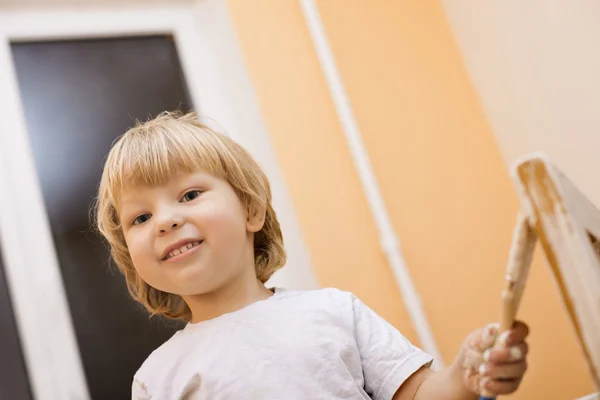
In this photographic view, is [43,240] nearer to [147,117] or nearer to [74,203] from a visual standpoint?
[74,203]

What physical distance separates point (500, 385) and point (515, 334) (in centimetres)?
7

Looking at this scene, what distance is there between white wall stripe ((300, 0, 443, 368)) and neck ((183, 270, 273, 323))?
68 cm

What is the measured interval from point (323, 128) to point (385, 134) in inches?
Answer: 7.1

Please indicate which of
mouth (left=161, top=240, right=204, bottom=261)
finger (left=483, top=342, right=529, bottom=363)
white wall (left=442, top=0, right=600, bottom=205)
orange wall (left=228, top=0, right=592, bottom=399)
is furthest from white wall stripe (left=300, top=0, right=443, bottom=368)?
finger (left=483, top=342, right=529, bottom=363)

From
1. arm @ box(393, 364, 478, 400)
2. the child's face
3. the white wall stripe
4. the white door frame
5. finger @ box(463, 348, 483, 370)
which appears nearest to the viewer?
finger @ box(463, 348, 483, 370)

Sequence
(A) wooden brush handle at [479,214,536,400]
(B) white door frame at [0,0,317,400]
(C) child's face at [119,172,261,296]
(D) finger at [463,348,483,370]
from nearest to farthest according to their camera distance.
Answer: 1. (A) wooden brush handle at [479,214,536,400]
2. (D) finger at [463,348,483,370]
3. (C) child's face at [119,172,261,296]
4. (B) white door frame at [0,0,317,400]

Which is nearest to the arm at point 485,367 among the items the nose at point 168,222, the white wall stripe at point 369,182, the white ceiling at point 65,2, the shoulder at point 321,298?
the shoulder at point 321,298

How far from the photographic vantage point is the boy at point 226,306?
0.83 meters

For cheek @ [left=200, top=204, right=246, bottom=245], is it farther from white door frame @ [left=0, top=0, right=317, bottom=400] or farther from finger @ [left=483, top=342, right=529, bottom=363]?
white door frame @ [left=0, top=0, right=317, bottom=400]

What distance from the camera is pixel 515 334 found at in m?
0.60

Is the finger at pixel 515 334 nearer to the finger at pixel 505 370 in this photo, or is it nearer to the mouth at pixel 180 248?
the finger at pixel 505 370

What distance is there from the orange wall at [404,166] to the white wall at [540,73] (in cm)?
8

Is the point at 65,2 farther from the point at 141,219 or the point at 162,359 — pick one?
the point at 162,359

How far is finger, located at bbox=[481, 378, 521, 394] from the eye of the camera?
626 mm
